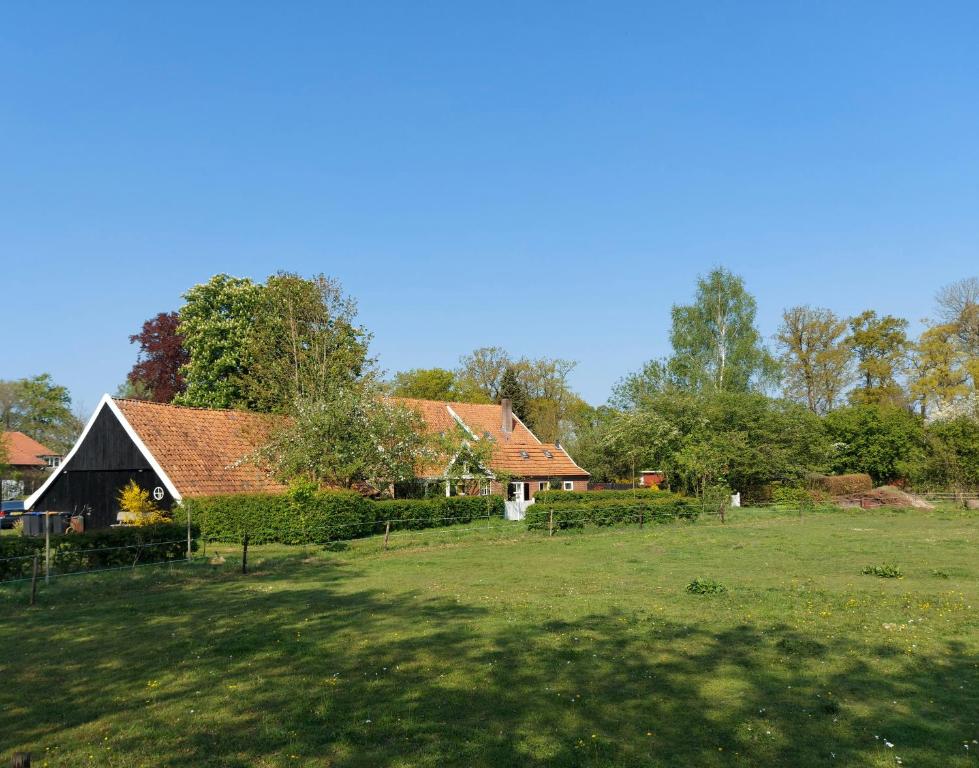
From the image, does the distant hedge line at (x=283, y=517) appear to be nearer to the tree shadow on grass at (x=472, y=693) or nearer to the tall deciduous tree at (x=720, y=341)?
the tree shadow on grass at (x=472, y=693)

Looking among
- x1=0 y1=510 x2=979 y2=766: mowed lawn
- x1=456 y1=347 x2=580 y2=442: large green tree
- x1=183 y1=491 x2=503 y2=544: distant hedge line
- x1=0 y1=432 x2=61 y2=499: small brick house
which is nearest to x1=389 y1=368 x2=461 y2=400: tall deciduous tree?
x1=456 y1=347 x2=580 y2=442: large green tree

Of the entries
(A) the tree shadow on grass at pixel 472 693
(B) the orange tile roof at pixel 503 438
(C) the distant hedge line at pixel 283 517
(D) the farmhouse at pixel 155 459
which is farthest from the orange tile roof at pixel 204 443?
(A) the tree shadow on grass at pixel 472 693

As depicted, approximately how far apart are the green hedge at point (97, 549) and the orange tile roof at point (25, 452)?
6718cm

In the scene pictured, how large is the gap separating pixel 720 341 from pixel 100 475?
A: 4831 centimetres

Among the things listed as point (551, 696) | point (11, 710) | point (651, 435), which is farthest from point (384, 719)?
point (651, 435)

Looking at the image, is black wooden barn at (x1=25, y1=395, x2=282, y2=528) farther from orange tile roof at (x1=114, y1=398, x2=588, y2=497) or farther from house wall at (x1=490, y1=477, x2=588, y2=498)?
house wall at (x1=490, y1=477, x2=588, y2=498)

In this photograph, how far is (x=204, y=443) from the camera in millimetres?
37938

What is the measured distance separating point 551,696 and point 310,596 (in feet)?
32.7

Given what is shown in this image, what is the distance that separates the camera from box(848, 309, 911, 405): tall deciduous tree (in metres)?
69.1

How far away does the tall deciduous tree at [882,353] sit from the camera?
69.1 meters

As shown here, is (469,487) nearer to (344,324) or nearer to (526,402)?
(344,324)

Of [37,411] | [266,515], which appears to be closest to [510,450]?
[266,515]

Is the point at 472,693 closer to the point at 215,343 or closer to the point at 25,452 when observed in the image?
the point at 215,343

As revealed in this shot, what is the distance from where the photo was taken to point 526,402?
84.8 m
